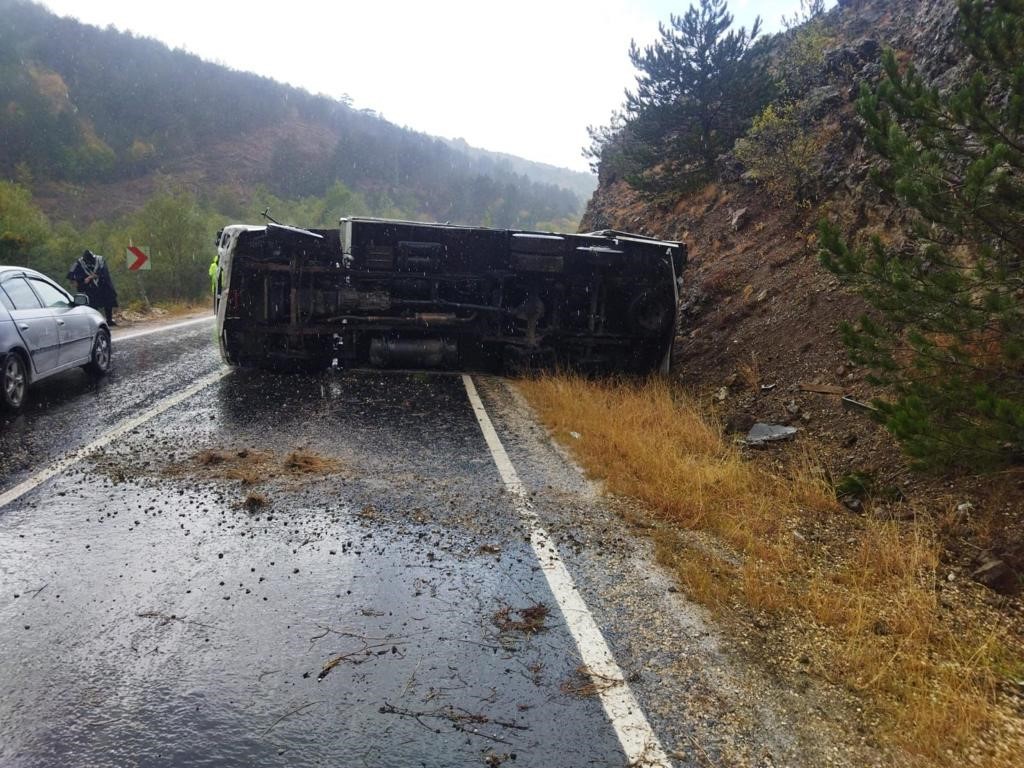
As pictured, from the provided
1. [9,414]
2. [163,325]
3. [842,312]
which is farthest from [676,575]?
[163,325]

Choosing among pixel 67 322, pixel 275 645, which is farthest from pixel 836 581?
pixel 67 322

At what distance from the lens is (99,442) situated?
229 inches

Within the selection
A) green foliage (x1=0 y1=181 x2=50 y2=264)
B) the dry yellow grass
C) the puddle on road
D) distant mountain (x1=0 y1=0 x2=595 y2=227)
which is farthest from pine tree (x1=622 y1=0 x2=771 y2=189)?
distant mountain (x1=0 y1=0 x2=595 y2=227)

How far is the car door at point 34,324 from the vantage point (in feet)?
22.8

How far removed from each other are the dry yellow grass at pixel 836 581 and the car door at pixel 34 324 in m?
5.71

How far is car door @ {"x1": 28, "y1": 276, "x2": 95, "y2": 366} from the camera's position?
7.78 meters

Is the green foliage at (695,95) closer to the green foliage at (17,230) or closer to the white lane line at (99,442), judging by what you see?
the white lane line at (99,442)

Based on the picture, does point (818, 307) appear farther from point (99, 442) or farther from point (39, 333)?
point (39, 333)

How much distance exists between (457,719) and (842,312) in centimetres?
722

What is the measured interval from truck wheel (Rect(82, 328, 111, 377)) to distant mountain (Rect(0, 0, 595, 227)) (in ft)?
207

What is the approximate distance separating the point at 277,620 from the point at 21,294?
6.22 metres

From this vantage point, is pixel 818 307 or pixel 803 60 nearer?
pixel 818 307

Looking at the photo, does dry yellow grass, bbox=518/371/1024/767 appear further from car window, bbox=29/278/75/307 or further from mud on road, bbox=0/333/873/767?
car window, bbox=29/278/75/307

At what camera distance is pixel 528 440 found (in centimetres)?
670
